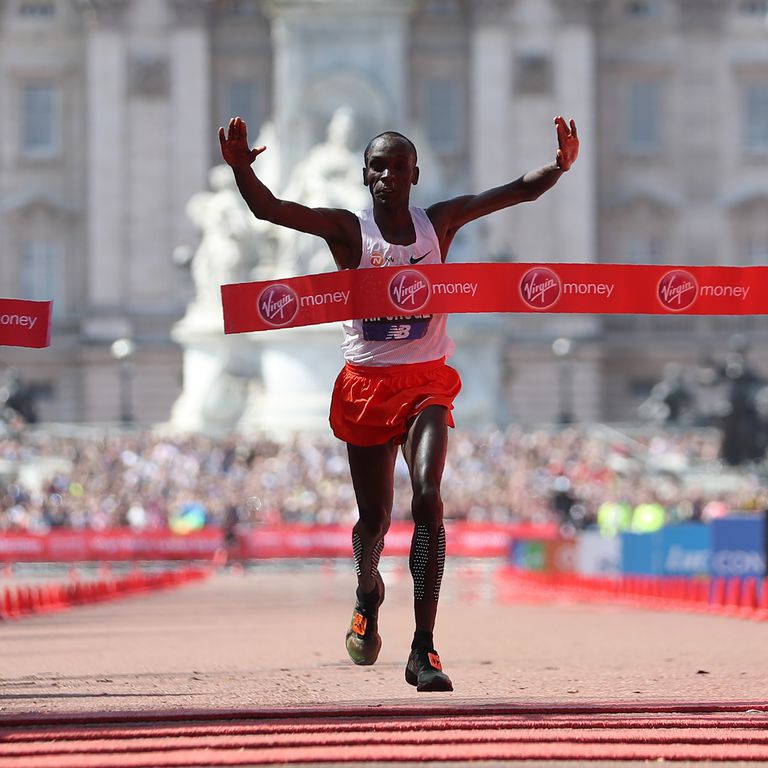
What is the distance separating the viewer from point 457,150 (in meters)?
77.6

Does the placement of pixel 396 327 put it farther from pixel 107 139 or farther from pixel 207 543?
pixel 107 139

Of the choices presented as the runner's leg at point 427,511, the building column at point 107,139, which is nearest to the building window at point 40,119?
the building column at point 107,139

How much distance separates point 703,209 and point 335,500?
3678 centimetres

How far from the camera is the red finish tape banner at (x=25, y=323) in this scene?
10516 millimetres

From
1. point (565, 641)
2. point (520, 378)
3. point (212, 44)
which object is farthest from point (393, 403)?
point (212, 44)

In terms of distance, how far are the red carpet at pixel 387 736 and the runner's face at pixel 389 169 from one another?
2502 mm

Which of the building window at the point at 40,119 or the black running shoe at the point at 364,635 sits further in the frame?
the building window at the point at 40,119

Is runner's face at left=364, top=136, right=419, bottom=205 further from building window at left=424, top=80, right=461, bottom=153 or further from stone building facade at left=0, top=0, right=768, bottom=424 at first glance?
building window at left=424, top=80, right=461, bottom=153

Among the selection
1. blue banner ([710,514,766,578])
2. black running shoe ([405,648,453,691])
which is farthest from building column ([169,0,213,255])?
black running shoe ([405,648,453,691])

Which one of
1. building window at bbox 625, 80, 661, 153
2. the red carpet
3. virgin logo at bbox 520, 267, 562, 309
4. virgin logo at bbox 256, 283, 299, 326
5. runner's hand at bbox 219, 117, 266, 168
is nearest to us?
the red carpet

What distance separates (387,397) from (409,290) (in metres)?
0.47

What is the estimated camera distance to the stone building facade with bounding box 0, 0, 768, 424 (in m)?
74.9

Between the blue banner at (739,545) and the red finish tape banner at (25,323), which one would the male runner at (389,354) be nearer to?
the red finish tape banner at (25,323)

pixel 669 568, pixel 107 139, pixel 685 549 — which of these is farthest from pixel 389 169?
pixel 107 139
